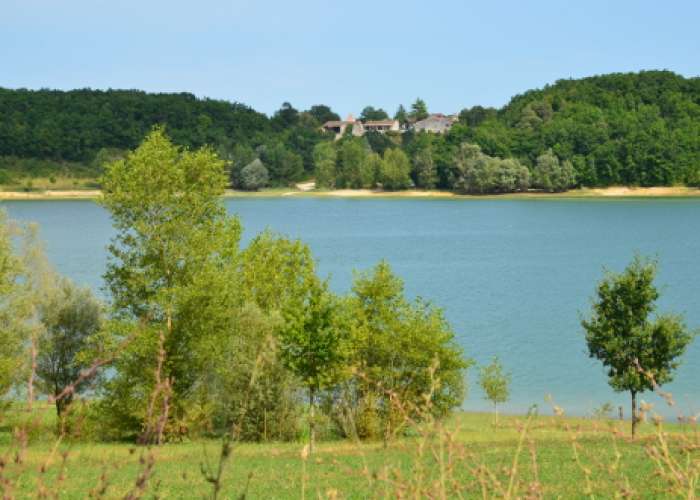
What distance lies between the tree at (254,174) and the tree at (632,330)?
136m

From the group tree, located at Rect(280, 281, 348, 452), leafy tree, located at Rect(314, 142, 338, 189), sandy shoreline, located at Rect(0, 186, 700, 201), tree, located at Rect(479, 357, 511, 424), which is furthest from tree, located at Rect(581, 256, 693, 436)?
leafy tree, located at Rect(314, 142, 338, 189)

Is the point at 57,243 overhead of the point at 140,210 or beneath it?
beneath

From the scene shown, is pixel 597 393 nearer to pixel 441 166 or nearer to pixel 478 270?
pixel 478 270

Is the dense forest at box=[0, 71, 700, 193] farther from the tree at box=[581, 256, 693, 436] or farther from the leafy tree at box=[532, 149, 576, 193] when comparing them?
the tree at box=[581, 256, 693, 436]

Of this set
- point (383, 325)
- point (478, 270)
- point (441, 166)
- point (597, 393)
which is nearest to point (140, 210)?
point (383, 325)

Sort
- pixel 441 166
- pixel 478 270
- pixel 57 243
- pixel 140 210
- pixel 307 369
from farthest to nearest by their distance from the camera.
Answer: pixel 441 166 → pixel 57 243 → pixel 478 270 → pixel 140 210 → pixel 307 369

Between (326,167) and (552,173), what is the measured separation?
38.6 meters

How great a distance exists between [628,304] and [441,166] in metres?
126

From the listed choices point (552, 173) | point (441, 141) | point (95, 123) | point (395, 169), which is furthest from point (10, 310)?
point (95, 123)

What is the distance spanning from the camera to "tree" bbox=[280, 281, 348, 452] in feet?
76.8

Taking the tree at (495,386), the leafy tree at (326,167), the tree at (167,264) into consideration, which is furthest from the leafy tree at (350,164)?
the tree at (167,264)

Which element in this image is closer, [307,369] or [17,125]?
[307,369]

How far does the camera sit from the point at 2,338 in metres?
24.2

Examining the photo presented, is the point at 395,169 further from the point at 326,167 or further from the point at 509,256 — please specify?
the point at 509,256
